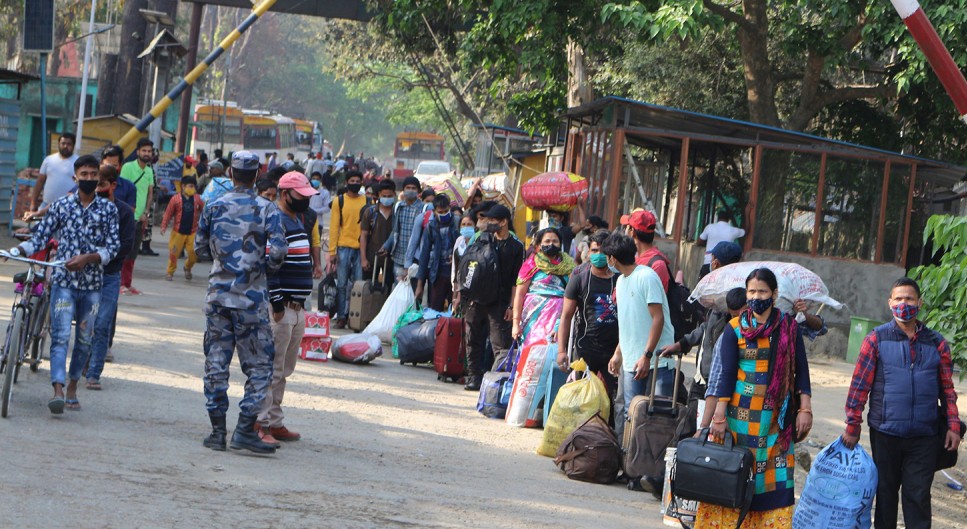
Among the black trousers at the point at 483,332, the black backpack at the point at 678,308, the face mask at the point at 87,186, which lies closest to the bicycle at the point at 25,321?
the face mask at the point at 87,186

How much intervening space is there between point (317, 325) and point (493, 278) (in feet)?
7.14

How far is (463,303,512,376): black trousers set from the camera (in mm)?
11742

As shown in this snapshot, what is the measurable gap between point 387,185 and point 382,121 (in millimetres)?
106895

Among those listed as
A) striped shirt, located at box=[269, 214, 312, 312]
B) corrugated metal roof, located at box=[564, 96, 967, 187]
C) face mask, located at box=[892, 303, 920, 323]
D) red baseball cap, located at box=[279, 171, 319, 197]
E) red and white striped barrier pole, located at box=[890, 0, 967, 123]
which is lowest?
striped shirt, located at box=[269, 214, 312, 312]

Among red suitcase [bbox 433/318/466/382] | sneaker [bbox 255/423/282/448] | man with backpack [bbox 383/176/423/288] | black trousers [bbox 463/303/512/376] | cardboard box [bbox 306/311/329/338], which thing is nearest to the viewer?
sneaker [bbox 255/423/282/448]

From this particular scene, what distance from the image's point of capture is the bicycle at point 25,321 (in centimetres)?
811

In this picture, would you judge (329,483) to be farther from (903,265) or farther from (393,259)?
(903,265)

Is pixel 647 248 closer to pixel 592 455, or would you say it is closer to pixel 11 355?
pixel 592 455

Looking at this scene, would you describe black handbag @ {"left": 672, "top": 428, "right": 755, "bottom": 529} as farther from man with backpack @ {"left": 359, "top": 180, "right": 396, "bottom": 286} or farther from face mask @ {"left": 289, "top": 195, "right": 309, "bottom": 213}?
man with backpack @ {"left": 359, "top": 180, "right": 396, "bottom": 286}

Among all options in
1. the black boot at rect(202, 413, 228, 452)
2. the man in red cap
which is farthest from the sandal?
the man in red cap

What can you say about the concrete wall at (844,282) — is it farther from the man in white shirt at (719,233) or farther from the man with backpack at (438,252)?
the man with backpack at (438,252)

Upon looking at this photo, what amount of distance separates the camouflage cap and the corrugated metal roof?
30.7 ft

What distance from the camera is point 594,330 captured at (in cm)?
914

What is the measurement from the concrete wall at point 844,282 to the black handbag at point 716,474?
11.4 m
